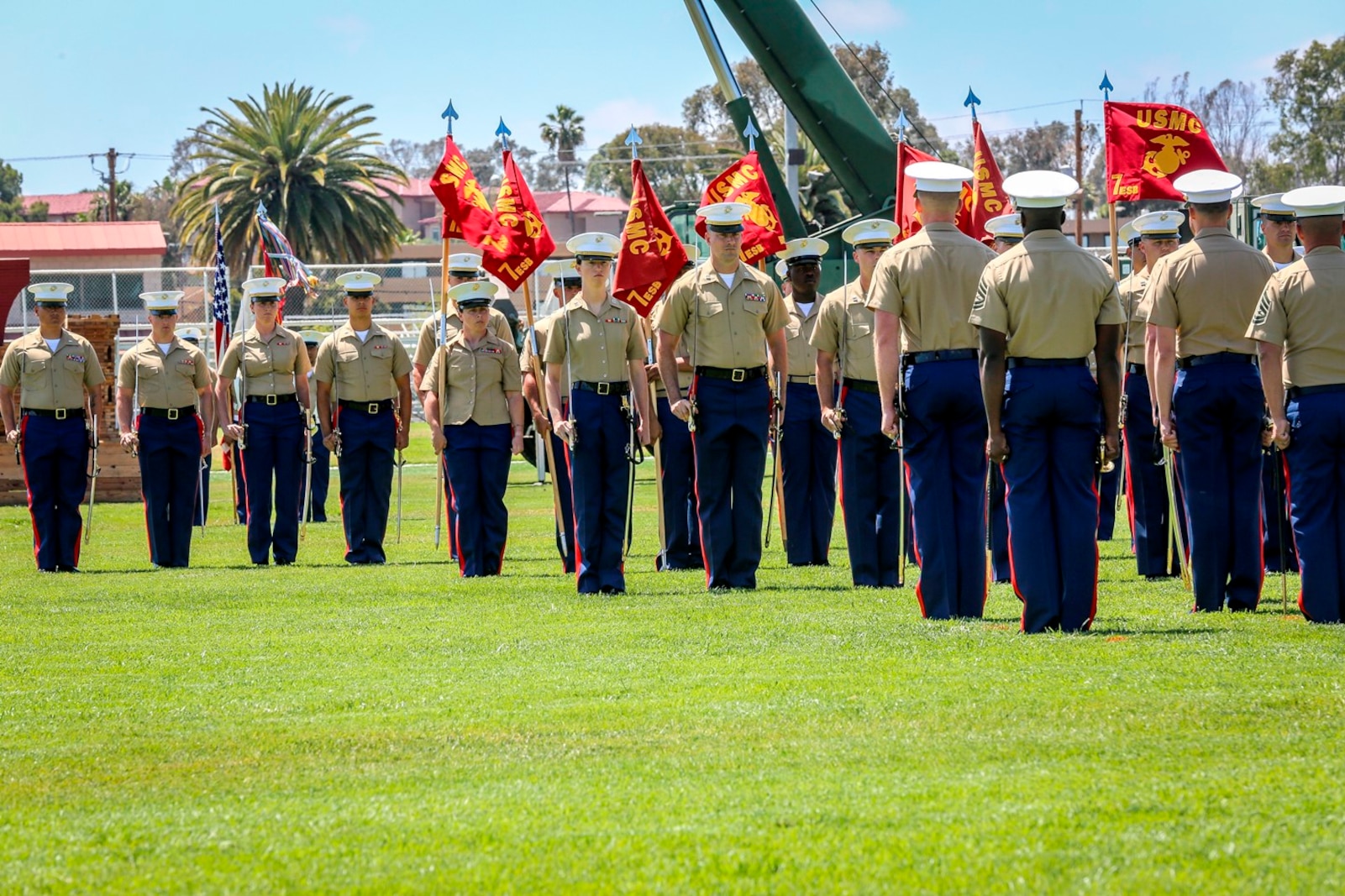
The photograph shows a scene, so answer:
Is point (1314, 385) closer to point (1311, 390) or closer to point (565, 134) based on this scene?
point (1311, 390)

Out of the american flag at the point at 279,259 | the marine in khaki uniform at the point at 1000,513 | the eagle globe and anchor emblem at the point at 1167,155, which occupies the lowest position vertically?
the marine in khaki uniform at the point at 1000,513

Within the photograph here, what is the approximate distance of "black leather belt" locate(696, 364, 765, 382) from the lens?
11.7m

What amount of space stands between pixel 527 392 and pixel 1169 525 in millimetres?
4570

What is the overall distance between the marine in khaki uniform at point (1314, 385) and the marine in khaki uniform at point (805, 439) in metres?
4.90

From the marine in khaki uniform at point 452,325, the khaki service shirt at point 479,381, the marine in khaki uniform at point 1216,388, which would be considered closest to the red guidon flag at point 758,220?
the marine in khaki uniform at point 452,325

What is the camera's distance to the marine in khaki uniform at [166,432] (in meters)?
15.2

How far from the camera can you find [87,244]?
2367 inches

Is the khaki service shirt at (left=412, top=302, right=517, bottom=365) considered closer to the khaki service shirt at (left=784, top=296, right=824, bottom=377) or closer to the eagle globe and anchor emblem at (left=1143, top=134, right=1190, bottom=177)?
the khaki service shirt at (left=784, top=296, right=824, bottom=377)

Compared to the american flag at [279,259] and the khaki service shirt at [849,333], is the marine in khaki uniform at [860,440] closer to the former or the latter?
the khaki service shirt at [849,333]

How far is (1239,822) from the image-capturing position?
5035 mm

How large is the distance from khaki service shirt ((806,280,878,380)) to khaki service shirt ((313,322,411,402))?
4.71 metres

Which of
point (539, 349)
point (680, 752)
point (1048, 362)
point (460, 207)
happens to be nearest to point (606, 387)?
point (539, 349)

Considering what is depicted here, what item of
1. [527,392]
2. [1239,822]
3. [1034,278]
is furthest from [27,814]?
[527,392]

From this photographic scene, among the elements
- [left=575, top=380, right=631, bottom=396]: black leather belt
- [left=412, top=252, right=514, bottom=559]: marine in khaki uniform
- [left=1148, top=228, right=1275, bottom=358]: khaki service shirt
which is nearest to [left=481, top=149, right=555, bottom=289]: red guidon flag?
[left=412, top=252, right=514, bottom=559]: marine in khaki uniform
